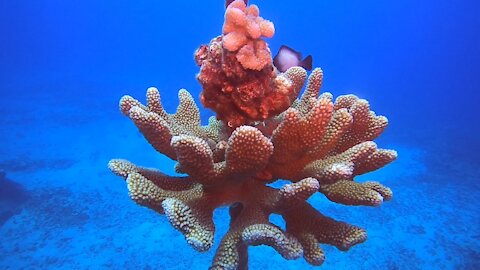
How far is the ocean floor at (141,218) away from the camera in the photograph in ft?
33.5

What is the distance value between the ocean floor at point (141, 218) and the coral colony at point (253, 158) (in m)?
7.64

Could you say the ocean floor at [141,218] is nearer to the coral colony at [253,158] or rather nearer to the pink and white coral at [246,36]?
the coral colony at [253,158]

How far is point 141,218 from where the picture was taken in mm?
12102

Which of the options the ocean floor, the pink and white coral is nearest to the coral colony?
the pink and white coral

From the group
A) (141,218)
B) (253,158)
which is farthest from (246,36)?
(141,218)

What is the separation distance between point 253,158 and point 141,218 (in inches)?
426

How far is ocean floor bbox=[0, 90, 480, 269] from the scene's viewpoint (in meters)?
10.2

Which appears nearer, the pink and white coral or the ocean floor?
the pink and white coral

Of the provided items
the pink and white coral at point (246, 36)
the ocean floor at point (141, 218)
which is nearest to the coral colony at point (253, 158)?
the pink and white coral at point (246, 36)

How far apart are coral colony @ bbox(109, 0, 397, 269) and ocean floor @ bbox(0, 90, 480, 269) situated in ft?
25.1

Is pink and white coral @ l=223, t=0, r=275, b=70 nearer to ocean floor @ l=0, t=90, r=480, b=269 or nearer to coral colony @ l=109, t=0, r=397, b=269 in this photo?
coral colony @ l=109, t=0, r=397, b=269

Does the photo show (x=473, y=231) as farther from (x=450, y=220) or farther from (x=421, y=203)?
(x=421, y=203)

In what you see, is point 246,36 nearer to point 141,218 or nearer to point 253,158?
point 253,158

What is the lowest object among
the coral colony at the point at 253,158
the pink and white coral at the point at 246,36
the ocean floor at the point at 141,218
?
the coral colony at the point at 253,158
